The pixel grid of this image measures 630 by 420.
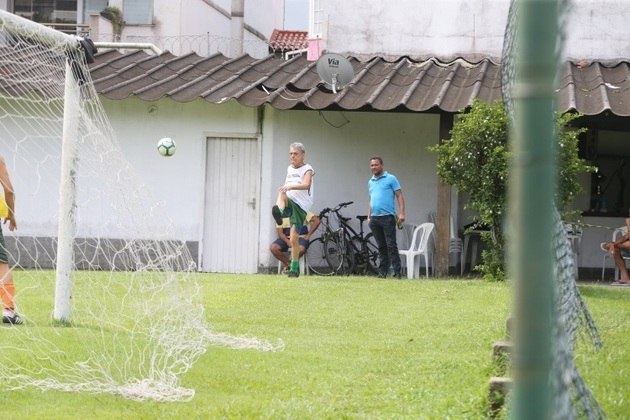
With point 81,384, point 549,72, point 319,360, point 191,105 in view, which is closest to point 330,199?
point 191,105

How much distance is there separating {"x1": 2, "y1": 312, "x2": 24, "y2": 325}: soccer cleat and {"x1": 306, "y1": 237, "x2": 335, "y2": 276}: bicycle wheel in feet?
31.4

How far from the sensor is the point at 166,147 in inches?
711

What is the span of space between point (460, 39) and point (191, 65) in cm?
486

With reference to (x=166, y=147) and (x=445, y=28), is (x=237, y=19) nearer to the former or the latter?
(x=445, y=28)

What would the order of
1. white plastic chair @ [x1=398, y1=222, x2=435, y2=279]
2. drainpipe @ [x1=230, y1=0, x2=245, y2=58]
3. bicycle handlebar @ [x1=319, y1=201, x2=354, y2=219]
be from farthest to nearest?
drainpipe @ [x1=230, y1=0, x2=245, y2=58] < bicycle handlebar @ [x1=319, y1=201, x2=354, y2=219] < white plastic chair @ [x1=398, y1=222, x2=435, y2=279]

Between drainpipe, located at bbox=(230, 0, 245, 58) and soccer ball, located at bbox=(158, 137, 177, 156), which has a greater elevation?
drainpipe, located at bbox=(230, 0, 245, 58)

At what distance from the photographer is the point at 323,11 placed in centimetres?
2109

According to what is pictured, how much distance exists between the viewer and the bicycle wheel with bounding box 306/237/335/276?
63.2 ft

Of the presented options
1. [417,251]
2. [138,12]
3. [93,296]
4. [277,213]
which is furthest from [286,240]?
[138,12]

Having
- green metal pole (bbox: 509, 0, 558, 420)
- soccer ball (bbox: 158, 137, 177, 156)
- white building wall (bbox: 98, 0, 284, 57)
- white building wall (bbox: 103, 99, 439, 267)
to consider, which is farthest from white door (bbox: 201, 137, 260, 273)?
green metal pole (bbox: 509, 0, 558, 420)

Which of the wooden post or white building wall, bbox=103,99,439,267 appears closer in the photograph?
the wooden post

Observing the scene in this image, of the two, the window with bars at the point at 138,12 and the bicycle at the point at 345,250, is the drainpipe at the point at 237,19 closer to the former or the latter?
the window with bars at the point at 138,12

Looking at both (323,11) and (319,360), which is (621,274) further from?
(319,360)

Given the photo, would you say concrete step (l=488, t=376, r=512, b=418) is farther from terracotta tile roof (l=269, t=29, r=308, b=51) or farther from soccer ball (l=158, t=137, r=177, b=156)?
terracotta tile roof (l=269, t=29, r=308, b=51)
